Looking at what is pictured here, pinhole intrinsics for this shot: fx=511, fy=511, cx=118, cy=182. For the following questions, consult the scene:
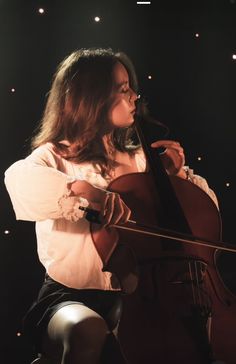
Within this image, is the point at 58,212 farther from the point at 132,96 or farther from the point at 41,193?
the point at 132,96

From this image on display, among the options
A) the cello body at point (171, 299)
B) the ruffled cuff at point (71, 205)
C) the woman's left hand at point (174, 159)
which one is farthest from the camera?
the woman's left hand at point (174, 159)

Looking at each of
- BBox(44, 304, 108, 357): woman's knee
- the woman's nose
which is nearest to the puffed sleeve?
BBox(44, 304, 108, 357): woman's knee

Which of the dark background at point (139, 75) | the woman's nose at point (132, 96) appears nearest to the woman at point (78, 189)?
the woman's nose at point (132, 96)

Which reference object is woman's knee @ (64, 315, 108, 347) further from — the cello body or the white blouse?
the white blouse

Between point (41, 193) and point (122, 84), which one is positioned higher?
point (122, 84)

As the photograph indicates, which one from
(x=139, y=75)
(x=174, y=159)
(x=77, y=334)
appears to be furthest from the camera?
(x=139, y=75)

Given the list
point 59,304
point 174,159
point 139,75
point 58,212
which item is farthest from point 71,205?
point 139,75

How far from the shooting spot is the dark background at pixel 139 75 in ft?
5.32

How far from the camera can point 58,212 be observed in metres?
1.16

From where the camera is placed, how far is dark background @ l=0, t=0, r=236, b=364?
1623 mm

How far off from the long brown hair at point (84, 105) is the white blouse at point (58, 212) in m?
0.07

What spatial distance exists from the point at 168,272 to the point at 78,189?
279 mm

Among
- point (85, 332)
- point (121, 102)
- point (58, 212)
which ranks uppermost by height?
point (121, 102)

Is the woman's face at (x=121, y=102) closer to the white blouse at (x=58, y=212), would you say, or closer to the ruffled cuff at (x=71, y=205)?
the white blouse at (x=58, y=212)
